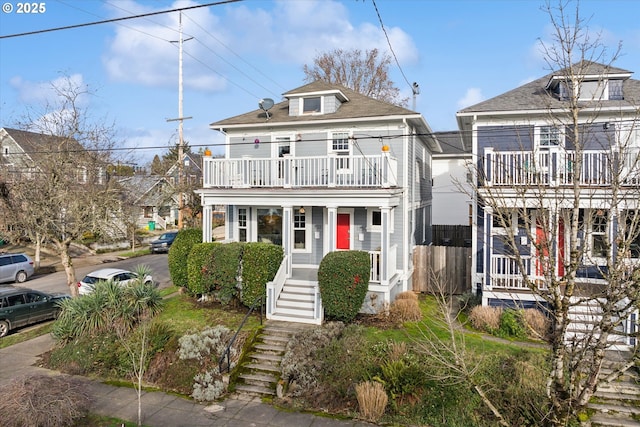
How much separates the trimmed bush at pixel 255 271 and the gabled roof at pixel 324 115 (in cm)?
591

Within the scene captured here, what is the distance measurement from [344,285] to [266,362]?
10.1ft

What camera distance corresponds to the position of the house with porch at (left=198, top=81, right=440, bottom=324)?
1427 centimetres

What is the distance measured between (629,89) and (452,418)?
1328cm

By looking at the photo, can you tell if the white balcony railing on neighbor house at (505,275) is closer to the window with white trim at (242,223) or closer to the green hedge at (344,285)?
the green hedge at (344,285)

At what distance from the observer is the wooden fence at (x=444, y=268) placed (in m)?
17.2

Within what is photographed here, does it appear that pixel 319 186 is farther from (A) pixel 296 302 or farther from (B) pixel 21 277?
(B) pixel 21 277

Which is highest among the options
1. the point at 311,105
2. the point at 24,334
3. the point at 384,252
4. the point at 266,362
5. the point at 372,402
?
the point at 311,105

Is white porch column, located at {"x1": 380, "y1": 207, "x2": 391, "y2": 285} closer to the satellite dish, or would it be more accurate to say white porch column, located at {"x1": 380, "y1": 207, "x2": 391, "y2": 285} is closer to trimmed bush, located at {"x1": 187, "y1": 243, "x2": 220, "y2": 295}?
trimmed bush, located at {"x1": 187, "y1": 243, "x2": 220, "y2": 295}

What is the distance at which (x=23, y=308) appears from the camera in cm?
1523

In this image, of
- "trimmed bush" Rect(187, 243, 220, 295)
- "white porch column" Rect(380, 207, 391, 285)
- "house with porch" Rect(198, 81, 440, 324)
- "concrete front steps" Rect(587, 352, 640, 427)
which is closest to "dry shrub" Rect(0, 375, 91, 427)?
"trimmed bush" Rect(187, 243, 220, 295)

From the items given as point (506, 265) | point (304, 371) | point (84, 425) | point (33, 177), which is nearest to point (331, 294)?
point (304, 371)

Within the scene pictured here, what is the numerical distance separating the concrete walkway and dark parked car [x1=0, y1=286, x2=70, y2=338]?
4.31 meters

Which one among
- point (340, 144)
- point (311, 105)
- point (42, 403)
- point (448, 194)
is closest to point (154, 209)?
point (448, 194)

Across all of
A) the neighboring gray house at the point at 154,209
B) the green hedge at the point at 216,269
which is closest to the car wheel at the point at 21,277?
the neighboring gray house at the point at 154,209
